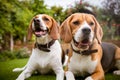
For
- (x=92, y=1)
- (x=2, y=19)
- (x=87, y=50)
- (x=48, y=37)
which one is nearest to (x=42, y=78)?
(x=48, y=37)

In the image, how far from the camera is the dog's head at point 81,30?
61.1 inches

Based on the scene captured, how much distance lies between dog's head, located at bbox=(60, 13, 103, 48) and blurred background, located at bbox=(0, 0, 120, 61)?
0.53 meters

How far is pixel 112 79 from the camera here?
182 cm

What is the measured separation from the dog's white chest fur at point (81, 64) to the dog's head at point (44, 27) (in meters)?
0.20

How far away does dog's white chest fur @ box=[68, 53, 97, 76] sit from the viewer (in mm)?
1679

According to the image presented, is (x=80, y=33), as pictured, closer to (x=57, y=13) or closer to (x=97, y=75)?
(x=97, y=75)

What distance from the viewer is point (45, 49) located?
188 cm

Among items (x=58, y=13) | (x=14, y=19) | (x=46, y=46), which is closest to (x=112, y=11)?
(x=58, y=13)

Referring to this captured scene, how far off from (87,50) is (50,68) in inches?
13.0

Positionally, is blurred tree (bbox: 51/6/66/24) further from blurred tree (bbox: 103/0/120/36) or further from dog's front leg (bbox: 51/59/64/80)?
dog's front leg (bbox: 51/59/64/80)

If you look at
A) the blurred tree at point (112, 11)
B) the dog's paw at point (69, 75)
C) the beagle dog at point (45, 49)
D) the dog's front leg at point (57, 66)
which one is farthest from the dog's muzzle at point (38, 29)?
the blurred tree at point (112, 11)

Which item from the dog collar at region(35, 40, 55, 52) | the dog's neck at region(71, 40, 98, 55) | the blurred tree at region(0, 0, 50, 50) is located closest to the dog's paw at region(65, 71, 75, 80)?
the dog's neck at region(71, 40, 98, 55)

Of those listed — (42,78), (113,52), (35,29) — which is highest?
(35,29)

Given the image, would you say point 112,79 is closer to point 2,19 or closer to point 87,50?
point 87,50
